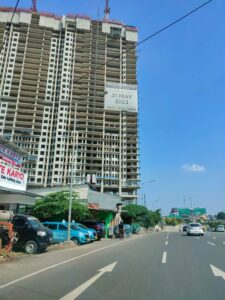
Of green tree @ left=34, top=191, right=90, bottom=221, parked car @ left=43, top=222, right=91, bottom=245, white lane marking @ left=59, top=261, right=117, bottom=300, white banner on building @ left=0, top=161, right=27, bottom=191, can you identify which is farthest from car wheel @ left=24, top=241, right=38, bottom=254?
green tree @ left=34, top=191, right=90, bottom=221

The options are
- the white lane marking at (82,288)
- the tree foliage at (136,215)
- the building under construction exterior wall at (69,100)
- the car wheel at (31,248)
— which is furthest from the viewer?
the building under construction exterior wall at (69,100)

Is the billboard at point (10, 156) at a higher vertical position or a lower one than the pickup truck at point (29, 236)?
higher

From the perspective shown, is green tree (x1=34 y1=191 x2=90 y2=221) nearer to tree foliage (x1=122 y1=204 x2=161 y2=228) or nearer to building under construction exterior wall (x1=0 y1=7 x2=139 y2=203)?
tree foliage (x1=122 y1=204 x2=161 y2=228)

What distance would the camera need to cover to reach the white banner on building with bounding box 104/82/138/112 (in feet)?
366

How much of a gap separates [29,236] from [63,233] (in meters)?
6.56

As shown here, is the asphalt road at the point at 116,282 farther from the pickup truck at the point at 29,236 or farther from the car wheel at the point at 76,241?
the car wheel at the point at 76,241

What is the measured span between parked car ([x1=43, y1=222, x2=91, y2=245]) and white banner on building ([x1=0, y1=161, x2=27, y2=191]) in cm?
353

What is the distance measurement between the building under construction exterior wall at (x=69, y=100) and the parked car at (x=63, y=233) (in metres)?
80.4

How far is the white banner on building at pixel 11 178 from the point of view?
20953 mm

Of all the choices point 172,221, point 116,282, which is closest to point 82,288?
point 116,282

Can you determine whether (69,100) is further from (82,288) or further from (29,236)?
(82,288)

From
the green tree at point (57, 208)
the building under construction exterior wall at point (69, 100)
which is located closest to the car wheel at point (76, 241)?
the green tree at point (57, 208)

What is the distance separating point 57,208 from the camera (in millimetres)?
32625

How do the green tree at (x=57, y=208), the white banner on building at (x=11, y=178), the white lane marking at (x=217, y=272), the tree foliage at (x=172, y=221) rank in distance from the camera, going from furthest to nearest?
the tree foliage at (x=172, y=221), the green tree at (x=57, y=208), the white banner on building at (x=11, y=178), the white lane marking at (x=217, y=272)
